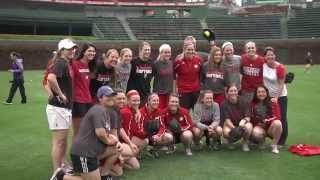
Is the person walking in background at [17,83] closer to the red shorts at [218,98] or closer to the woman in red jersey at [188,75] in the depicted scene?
the woman in red jersey at [188,75]

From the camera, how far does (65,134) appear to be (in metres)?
7.01

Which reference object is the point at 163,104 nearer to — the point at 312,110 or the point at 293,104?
the point at 312,110

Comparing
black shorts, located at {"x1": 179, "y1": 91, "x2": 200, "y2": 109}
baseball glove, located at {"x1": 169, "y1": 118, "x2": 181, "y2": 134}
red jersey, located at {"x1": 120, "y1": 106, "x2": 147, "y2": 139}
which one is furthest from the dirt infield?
red jersey, located at {"x1": 120, "y1": 106, "x2": 147, "y2": 139}

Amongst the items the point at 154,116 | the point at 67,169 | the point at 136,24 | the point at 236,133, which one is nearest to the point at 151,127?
the point at 154,116

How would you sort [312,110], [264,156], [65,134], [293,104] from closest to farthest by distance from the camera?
[65,134] < [264,156] < [312,110] < [293,104]

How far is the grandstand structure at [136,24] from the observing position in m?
45.8

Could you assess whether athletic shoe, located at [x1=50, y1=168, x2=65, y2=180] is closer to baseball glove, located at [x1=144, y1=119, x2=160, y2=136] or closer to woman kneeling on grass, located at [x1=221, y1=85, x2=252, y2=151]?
baseball glove, located at [x1=144, y1=119, x2=160, y2=136]

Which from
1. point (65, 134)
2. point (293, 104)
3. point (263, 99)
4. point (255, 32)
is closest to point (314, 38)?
point (255, 32)

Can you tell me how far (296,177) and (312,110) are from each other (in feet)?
23.6

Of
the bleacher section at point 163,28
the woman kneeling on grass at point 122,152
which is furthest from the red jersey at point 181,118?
the bleacher section at point 163,28

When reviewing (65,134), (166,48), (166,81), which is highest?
(166,48)

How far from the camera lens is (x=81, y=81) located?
24.8ft

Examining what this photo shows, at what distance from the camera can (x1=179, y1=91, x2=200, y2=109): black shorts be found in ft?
30.2

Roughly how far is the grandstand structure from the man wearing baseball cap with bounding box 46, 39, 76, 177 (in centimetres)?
3880
